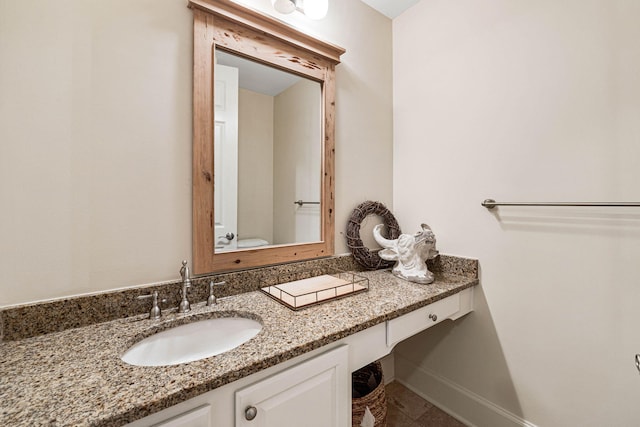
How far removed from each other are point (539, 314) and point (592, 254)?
1.12 ft

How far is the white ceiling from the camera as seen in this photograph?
167cm

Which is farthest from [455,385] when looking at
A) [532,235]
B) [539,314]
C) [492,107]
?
[492,107]

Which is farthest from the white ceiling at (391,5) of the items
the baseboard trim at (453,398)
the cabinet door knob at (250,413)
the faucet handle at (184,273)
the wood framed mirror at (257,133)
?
the baseboard trim at (453,398)

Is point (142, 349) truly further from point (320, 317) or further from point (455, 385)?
point (455, 385)

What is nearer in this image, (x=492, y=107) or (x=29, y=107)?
(x=29, y=107)

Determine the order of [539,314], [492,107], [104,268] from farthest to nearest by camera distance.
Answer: [492,107] → [539,314] → [104,268]

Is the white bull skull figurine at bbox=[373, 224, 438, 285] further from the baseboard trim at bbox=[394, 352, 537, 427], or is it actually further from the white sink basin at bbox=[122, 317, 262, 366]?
the white sink basin at bbox=[122, 317, 262, 366]

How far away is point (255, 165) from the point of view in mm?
1272

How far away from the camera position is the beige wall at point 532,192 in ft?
3.43

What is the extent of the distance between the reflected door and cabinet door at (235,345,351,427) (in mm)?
587

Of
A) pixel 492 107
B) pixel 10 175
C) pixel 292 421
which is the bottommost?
pixel 292 421

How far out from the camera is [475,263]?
1439 millimetres

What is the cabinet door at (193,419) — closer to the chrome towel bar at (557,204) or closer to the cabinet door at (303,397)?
the cabinet door at (303,397)

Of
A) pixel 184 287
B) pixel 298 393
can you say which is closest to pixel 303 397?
pixel 298 393
